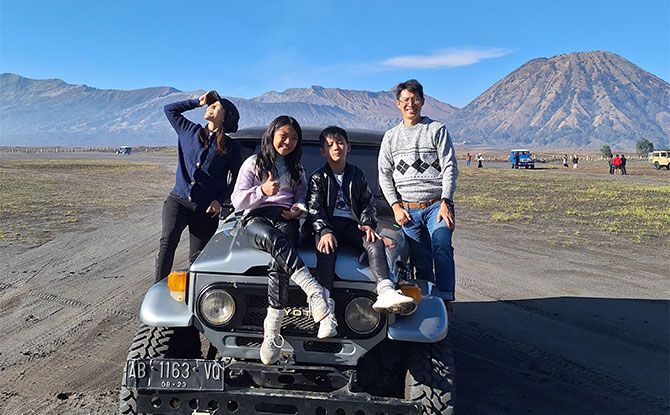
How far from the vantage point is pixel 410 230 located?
464cm

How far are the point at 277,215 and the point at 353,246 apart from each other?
20.7 inches

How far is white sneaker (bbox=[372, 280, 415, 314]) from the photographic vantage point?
2.97m

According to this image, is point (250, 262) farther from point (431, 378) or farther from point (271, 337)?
point (431, 378)

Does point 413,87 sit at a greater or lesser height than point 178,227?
greater

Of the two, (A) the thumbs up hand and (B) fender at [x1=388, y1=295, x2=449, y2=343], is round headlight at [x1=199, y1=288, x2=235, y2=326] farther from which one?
(B) fender at [x1=388, y1=295, x2=449, y2=343]

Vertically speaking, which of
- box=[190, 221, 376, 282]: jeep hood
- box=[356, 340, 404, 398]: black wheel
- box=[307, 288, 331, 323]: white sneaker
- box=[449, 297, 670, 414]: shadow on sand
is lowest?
box=[449, 297, 670, 414]: shadow on sand

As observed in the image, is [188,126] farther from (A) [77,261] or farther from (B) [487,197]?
(B) [487,197]

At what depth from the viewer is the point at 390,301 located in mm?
2982

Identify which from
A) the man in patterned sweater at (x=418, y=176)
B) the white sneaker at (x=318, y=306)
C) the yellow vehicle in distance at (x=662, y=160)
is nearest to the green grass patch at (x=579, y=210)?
the man in patterned sweater at (x=418, y=176)

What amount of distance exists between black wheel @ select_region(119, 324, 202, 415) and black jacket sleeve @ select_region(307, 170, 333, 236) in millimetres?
1035

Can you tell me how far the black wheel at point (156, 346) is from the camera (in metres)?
3.16

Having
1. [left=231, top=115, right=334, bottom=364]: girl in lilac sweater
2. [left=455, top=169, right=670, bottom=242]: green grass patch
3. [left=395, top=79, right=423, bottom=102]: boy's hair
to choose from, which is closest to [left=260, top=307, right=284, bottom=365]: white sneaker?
[left=231, top=115, right=334, bottom=364]: girl in lilac sweater

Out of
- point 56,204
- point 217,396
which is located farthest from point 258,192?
point 56,204

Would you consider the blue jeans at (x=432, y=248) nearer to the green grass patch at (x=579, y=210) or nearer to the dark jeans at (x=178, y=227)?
the dark jeans at (x=178, y=227)
